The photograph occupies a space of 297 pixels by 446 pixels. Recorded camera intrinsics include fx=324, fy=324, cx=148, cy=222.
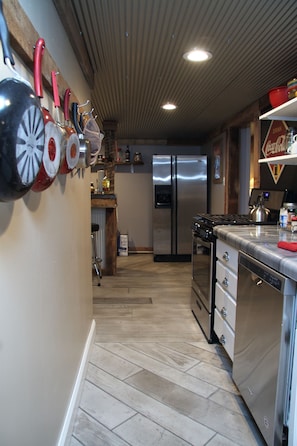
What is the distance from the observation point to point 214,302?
247 centimetres

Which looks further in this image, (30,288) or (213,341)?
(213,341)

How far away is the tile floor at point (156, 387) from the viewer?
1607 mm

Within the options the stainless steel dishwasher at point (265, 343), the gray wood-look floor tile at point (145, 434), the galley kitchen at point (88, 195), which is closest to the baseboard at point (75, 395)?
the galley kitchen at point (88, 195)

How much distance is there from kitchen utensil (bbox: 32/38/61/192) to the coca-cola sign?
2.27m

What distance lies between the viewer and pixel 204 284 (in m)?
2.68

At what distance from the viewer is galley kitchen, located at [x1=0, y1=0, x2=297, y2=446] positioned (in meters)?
0.90

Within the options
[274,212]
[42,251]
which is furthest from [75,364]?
[274,212]

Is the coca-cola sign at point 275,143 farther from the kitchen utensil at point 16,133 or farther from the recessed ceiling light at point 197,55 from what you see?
the kitchen utensil at point 16,133

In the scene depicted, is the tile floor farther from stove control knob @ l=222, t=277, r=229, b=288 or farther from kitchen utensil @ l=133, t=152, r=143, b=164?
kitchen utensil @ l=133, t=152, r=143, b=164

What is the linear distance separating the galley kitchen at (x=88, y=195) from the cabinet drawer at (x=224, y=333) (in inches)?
0.6

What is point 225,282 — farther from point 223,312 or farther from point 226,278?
point 223,312

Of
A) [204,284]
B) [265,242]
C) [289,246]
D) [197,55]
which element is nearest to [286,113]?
[197,55]

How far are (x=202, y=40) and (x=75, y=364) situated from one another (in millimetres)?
2108

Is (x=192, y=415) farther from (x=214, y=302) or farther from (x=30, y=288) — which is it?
(x=30, y=288)
